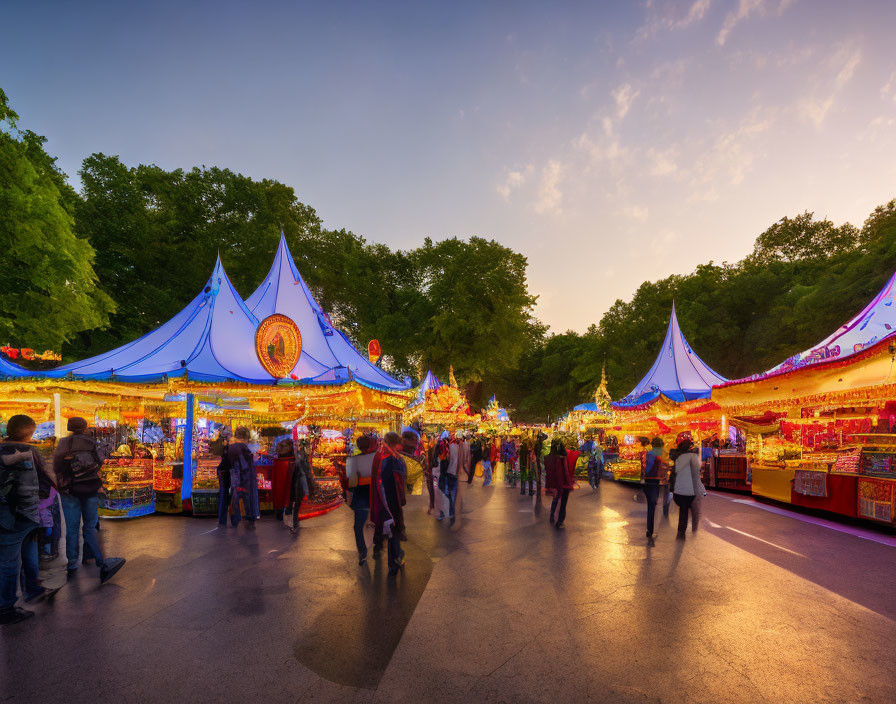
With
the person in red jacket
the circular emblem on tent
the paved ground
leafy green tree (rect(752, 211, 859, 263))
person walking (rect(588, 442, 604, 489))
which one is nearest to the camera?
the paved ground

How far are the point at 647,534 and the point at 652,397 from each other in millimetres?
12114

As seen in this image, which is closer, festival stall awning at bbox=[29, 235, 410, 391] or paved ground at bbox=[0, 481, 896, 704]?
paved ground at bbox=[0, 481, 896, 704]

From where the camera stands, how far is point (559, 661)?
345cm

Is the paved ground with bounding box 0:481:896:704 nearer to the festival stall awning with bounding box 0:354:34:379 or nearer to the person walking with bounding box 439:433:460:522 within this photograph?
the person walking with bounding box 439:433:460:522

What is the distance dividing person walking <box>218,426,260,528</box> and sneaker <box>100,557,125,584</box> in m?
2.71

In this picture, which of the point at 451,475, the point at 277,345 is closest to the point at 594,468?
the point at 451,475

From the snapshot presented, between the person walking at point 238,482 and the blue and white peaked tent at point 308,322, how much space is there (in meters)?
4.55

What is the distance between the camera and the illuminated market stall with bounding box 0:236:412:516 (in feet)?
31.1

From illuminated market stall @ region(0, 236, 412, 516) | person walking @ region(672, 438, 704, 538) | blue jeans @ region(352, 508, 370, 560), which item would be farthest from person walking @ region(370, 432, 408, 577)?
person walking @ region(672, 438, 704, 538)

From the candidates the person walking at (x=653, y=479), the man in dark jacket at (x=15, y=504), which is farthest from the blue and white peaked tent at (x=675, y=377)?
the man in dark jacket at (x=15, y=504)

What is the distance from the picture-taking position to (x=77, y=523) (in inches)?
217

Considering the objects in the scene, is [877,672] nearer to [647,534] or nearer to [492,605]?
[492,605]

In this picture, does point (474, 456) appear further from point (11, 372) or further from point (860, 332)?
point (11, 372)

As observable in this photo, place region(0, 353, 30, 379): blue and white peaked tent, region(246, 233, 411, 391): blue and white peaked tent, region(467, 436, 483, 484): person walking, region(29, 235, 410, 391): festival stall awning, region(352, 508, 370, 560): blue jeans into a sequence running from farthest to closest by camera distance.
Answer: region(467, 436, 483, 484): person walking
region(246, 233, 411, 391): blue and white peaked tent
region(29, 235, 410, 391): festival stall awning
region(0, 353, 30, 379): blue and white peaked tent
region(352, 508, 370, 560): blue jeans
